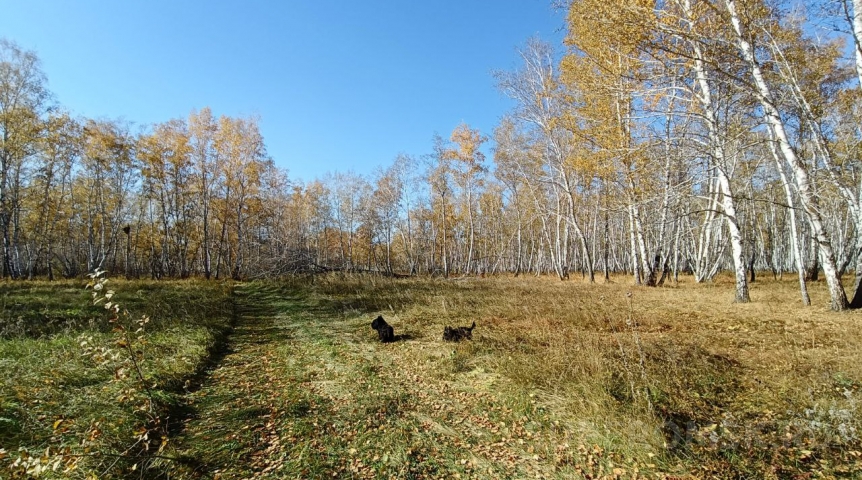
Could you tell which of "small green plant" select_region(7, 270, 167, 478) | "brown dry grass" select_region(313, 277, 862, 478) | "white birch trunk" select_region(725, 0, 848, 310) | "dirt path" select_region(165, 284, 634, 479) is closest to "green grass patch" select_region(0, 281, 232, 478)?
"small green plant" select_region(7, 270, 167, 478)

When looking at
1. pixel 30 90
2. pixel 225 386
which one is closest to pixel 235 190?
pixel 30 90

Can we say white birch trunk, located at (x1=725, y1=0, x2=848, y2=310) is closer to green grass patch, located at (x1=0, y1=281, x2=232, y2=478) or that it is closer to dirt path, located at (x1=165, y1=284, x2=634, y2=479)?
dirt path, located at (x1=165, y1=284, x2=634, y2=479)

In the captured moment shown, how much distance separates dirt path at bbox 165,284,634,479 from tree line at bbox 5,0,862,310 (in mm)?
4946

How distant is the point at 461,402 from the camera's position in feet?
15.6

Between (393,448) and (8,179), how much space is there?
3026cm

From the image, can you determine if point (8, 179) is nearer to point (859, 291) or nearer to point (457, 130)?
point (457, 130)

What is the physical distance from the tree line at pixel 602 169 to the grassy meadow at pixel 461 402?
3157 millimetres

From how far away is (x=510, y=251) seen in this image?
49312 mm

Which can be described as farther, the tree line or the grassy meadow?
the tree line

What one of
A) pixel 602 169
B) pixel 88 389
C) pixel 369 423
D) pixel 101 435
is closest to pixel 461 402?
pixel 369 423

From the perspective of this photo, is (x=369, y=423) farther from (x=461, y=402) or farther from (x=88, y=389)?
(x=88, y=389)

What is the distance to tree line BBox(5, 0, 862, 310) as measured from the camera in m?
7.61

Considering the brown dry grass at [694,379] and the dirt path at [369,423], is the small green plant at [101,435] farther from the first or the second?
the brown dry grass at [694,379]

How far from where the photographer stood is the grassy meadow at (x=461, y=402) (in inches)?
126
